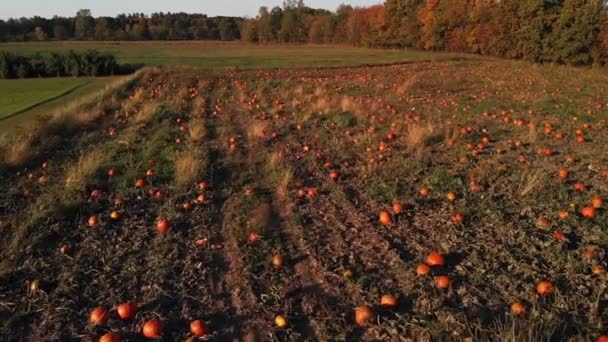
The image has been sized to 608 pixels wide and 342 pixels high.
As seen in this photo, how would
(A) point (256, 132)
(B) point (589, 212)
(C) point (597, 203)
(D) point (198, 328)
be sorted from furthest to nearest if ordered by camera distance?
(A) point (256, 132)
(C) point (597, 203)
(B) point (589, 212)
(D) point (198, 328)

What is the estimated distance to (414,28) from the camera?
199 ft

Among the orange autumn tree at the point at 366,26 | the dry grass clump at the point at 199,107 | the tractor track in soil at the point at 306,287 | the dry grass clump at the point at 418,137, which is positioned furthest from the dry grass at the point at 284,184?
the orange autumn tree at the point at 366,26

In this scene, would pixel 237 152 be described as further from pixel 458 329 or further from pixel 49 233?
pixel 458 329

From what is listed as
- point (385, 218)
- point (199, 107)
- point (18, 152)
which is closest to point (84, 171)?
point (18, 152)

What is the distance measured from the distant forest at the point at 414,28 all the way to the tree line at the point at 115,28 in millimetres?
293

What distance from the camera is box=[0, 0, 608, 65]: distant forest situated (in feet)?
104

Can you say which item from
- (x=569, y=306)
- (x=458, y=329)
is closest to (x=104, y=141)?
(x=458, y=329)

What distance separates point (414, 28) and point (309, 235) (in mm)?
63961

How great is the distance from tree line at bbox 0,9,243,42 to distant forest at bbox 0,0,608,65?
29 cm

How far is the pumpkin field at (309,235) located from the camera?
10.1 feet

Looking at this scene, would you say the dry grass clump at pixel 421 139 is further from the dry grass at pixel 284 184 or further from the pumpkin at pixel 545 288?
the pumpkin at pixel 545 288

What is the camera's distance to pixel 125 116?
→ 11.6 metres

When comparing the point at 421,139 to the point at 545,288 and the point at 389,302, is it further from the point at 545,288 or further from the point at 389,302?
the point at 389,302

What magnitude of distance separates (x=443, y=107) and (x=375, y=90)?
4704 millimetres
